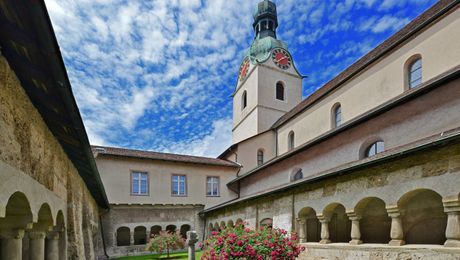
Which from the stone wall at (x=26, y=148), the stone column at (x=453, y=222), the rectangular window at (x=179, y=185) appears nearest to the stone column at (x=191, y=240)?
the stone wall at (x=26, y=148)

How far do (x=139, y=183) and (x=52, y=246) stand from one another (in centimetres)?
1454

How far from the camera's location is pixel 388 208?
300 inches

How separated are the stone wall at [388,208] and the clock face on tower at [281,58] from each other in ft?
65.1

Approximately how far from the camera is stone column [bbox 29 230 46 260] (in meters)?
5.43

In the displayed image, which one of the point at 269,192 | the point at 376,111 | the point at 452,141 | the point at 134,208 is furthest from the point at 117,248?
the point at 452,141

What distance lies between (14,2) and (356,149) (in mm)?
11892

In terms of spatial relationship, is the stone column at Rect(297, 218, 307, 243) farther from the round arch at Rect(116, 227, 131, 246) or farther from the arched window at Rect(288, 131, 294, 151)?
the round arch at Rect(116, 227, 131, 246)

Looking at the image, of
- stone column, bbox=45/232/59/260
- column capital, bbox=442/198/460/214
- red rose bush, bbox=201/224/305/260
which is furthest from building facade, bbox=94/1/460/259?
stone column, bbox=45/232/59/260

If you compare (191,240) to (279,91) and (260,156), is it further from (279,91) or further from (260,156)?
(279,91)

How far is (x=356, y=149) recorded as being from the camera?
12.2 meters

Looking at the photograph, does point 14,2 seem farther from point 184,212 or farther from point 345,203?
point 184,212

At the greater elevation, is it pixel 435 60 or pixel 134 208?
pixel 435 60

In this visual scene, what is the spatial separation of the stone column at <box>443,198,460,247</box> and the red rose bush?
10.7ft

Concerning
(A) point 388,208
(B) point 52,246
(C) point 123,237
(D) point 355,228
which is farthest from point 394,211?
(C) point 123,237
